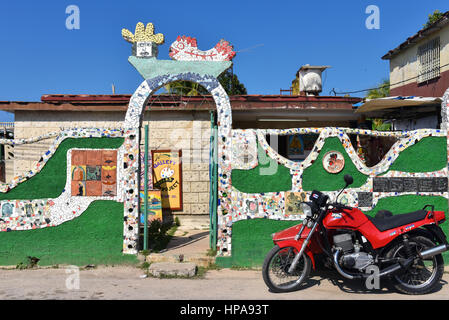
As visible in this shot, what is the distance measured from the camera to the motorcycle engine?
15.2ft

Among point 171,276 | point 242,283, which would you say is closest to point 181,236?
point 171,276

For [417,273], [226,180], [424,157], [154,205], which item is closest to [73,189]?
[226,180]

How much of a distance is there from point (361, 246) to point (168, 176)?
5484 millimetres

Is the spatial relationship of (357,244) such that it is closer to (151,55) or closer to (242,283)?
(242,283)

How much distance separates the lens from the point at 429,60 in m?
13.8

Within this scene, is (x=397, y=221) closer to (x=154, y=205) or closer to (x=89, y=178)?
(x=89, y=178)

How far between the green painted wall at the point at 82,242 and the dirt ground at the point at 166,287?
215mm

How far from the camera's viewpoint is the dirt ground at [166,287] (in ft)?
15.2

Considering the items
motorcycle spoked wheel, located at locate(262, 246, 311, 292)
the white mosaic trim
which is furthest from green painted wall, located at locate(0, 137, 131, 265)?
motorcycle spoked wheel, located at locate(262, 246, 311, 292)

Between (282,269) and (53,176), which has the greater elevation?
(53,176)

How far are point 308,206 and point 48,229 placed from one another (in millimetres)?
3970

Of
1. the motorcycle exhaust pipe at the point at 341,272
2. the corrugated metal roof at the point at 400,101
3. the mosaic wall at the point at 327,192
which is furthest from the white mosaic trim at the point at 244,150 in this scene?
the corrugated metal roof at the point at 400,101

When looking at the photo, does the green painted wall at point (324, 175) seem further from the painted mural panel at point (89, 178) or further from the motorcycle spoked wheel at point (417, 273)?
the painted mural panel at point (89, 178)

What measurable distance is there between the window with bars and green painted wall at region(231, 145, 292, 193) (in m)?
10.3
